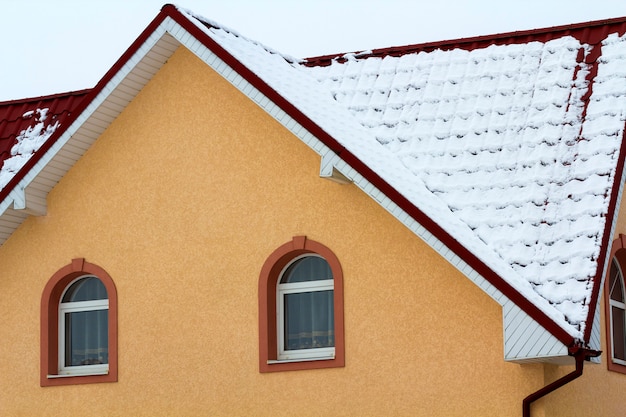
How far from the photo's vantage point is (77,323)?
1752 centimetres

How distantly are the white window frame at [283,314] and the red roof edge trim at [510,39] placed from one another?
3983 millimetres

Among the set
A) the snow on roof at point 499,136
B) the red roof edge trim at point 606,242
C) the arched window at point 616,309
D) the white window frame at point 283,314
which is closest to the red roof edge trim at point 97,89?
the snow on roof at point 499,136

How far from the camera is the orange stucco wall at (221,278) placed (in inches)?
593

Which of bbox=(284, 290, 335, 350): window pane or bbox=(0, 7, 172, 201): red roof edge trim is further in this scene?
bbox=(0, 7, 172, 201): red roof edge trim

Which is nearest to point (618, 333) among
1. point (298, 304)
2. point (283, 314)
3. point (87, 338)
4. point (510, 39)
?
point (298, 304)

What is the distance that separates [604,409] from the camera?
16.0 meters

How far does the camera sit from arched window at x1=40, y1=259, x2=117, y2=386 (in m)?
17.0

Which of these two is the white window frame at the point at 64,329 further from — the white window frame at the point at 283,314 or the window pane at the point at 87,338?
the white window frame at the point at 283,314

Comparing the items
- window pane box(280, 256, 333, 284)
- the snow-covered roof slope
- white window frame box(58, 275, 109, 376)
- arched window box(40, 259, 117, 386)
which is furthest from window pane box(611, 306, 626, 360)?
white window frame box(58, 275, 109, 376)

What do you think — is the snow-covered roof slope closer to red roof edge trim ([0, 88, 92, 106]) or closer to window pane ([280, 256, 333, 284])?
window pane ([280, 256, 333, 284])

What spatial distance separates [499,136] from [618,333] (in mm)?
2782

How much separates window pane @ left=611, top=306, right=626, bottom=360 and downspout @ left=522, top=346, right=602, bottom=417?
2.53 meters

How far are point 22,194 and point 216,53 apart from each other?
2.91 m

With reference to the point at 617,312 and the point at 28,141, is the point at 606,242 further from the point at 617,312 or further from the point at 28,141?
the point at 28,141
